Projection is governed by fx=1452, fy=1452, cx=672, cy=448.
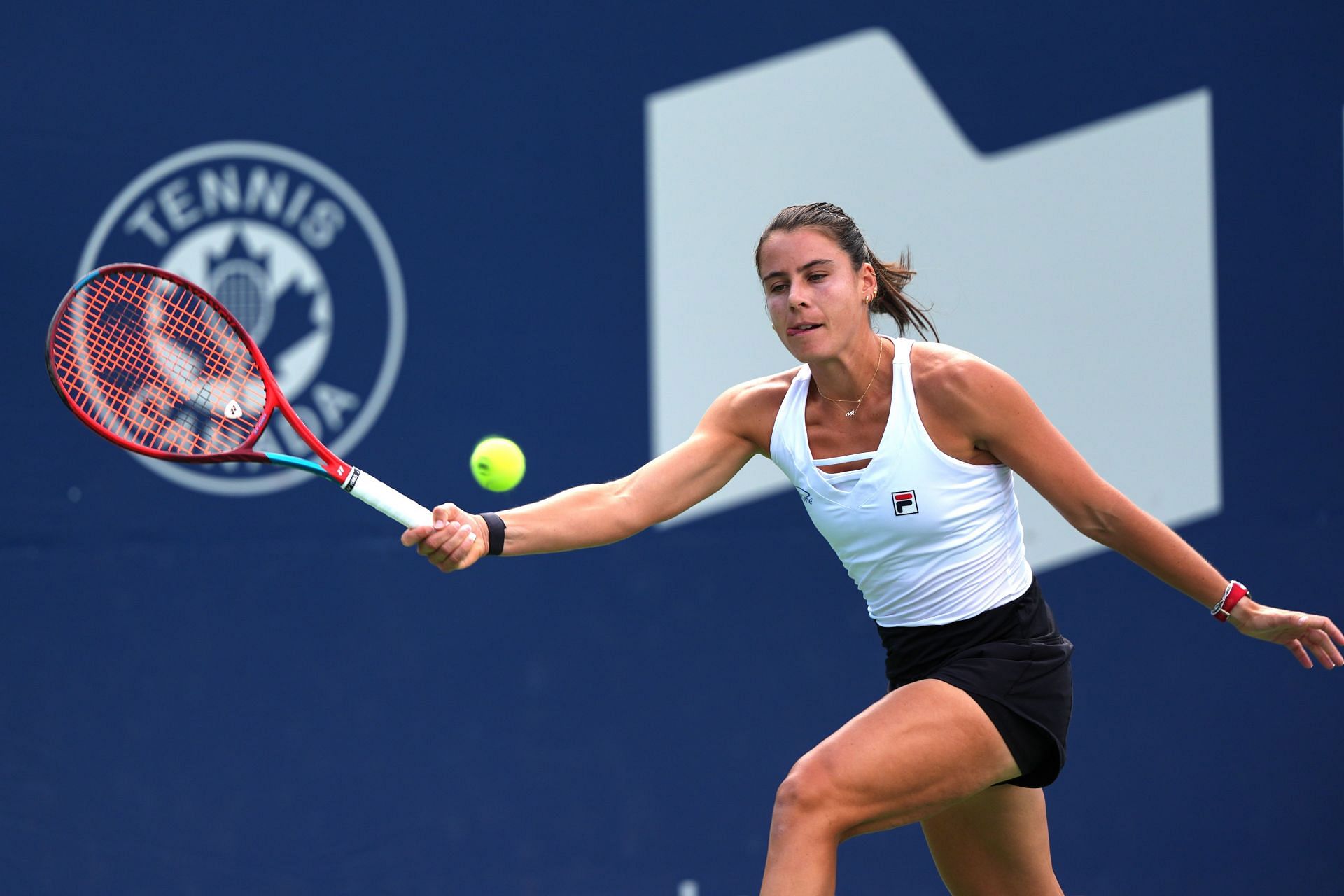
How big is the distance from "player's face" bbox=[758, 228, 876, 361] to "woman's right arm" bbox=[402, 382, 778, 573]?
0.24m

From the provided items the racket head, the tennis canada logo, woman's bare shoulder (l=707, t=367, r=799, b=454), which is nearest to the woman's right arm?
woman's bare shoulder (l=707, t=367, r=799, b=454)

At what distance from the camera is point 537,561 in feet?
13.3

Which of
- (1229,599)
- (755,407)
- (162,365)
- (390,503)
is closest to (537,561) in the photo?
(162,365)

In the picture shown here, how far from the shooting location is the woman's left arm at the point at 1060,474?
8.61 feet

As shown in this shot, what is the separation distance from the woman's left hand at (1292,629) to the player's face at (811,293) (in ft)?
2.95

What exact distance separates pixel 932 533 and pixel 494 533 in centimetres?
80

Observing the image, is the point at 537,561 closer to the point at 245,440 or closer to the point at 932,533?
the point at 245,440

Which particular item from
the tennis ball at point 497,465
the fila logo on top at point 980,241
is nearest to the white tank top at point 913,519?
the tennis ball at point 497,465

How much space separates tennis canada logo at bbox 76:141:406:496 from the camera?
150 inches

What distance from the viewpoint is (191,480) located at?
3859 mm

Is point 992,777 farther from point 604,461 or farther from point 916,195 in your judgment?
point 916,195

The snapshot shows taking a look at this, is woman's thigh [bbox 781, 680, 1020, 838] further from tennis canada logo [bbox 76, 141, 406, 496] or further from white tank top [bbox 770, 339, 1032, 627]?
tennis canada logo [bbox 76, 141, 406, 496]

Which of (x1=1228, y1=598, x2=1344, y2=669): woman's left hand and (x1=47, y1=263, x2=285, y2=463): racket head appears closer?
(x1=1228, y1=598, x2=1344, y2=669): woman's left hand

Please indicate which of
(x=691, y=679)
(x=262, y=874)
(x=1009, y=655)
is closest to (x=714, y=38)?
(x=691, y=679)
